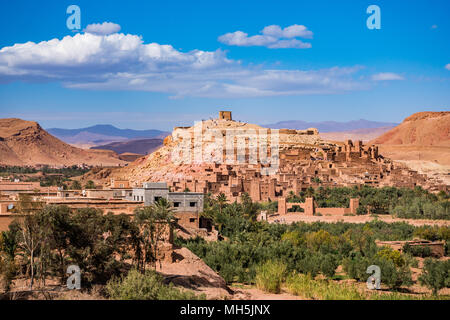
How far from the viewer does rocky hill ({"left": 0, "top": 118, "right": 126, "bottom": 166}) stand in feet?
445

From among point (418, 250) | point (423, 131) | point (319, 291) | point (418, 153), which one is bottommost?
point (418, 250)

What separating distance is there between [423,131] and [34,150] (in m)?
78.6

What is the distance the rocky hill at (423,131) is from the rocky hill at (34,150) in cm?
6365

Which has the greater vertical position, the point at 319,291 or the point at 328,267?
the point at 319,291

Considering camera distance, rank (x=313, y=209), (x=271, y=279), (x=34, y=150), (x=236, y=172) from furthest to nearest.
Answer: (x=34, y=150) → (x=236, y=172) → (x=313, y=209) → (x=271, y=279)

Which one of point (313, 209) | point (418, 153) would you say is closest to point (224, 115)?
point (418, 153)

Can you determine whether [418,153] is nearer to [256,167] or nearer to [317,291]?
[256,167]

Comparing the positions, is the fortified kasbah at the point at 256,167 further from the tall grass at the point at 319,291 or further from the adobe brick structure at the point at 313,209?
the tall grass at the point at 319,291

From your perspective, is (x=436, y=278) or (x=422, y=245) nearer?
(x=436, y=278)

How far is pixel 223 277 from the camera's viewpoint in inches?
942

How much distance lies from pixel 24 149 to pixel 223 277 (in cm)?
12428

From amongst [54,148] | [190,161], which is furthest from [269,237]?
[54,148]

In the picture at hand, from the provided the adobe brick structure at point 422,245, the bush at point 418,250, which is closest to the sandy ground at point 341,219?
the adobe brick structure at point 422,245

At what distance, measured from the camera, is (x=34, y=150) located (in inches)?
5625
